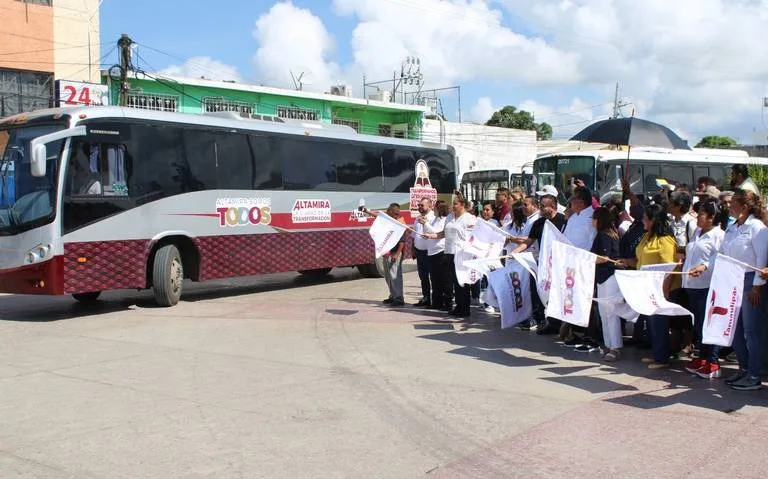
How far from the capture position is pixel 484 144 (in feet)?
149

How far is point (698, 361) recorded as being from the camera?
789 centimetres

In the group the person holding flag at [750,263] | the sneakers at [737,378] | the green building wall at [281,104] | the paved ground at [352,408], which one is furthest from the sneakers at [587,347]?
the green building wall at [281,104]

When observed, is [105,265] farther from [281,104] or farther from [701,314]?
[281,104]

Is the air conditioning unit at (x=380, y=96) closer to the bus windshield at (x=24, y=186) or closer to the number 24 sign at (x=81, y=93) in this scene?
the number 24 sign at (x=81, y=93)

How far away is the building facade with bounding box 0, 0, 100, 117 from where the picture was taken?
2523 cm

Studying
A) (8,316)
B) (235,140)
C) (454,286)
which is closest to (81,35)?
(235,140)

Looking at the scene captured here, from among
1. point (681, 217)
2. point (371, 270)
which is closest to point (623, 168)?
point (371, 270)

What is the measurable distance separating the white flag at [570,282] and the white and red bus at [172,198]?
7399 millimetres

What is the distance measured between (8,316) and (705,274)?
1075 centimetres

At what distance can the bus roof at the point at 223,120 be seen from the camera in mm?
12023

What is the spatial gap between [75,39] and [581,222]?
2363cm

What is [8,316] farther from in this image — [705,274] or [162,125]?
[705,274]

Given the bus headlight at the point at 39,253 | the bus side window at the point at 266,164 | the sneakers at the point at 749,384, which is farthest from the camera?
the bus side window at the point at 266,164

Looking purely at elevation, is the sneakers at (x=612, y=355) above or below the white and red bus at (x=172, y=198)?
below
